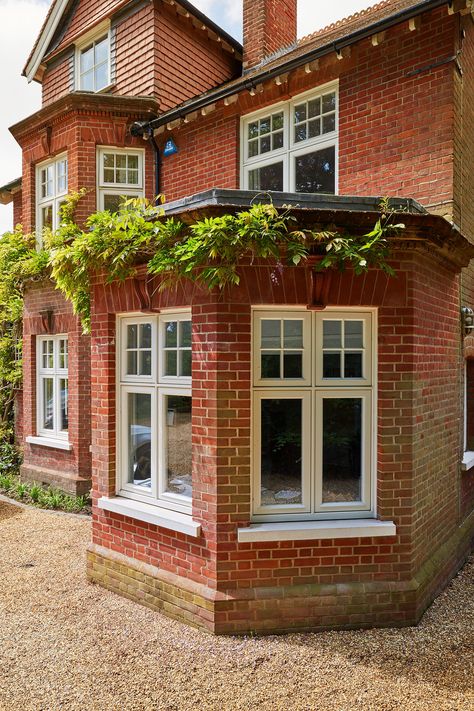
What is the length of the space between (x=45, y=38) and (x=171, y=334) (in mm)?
10141

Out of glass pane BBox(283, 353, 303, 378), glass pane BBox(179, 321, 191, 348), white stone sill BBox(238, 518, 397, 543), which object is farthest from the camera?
glass pane BBox(179, 321, 191, 348)

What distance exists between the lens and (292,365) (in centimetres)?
454

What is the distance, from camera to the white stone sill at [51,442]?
9084mm

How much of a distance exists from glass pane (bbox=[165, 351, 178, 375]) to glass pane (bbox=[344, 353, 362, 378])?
5.46 feet

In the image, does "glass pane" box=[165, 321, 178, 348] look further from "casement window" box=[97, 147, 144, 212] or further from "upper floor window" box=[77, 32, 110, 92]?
"upper floor window" box=[77, 32, 110, 92]

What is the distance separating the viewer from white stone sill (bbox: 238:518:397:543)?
4.27m

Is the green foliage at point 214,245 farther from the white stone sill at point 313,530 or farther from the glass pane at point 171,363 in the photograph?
the white stone sill at point 313,530

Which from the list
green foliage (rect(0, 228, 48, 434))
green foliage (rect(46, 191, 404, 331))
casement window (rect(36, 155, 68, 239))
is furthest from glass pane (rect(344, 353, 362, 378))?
casement window (rect(36, 155, 68, 239))

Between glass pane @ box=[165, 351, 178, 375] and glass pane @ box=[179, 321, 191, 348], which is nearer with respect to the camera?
glass pane @ box=[179, 321, 191, 348]

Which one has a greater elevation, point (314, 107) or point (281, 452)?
point (314, 107)

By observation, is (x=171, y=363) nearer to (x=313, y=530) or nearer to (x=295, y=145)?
(x=313, y=530)

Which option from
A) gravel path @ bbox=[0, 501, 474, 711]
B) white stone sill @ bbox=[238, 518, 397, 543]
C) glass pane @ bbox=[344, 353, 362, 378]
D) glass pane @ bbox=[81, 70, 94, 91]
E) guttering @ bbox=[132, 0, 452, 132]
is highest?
glass pane @ bbox=[81, 70, 94, 91]

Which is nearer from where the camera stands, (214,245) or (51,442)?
(214,245)

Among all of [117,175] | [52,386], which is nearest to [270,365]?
[117,175]
